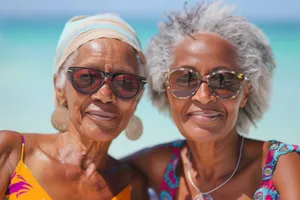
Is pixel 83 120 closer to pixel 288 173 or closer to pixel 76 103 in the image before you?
pixel 76 103

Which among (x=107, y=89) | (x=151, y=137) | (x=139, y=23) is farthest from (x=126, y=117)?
(x=139, y=23)

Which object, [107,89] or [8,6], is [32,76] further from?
[107,89]

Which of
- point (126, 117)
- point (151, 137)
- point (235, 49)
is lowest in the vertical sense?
point (151, 137)

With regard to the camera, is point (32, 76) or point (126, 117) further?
point (32, 76)

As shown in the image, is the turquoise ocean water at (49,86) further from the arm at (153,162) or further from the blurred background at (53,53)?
the arm at (153,162)

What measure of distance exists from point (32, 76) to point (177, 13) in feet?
28.5

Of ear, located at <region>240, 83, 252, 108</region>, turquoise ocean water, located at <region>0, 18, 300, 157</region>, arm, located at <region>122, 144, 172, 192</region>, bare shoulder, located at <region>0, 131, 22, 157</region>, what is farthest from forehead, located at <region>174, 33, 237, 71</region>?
turquoise ocean water, located at <region>0, 18, 300, 157</region>

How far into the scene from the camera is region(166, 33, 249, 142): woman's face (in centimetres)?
311

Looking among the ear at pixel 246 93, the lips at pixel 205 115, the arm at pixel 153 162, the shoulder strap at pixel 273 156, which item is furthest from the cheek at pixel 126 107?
the shoulder strap at pixel 273 156

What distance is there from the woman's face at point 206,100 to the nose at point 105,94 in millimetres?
477

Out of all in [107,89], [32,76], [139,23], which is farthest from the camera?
[139,23]

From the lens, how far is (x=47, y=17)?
50.5 ft

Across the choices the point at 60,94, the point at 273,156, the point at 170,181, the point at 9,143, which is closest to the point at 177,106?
the point at 170,181

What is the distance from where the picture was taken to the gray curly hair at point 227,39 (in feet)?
10.7
